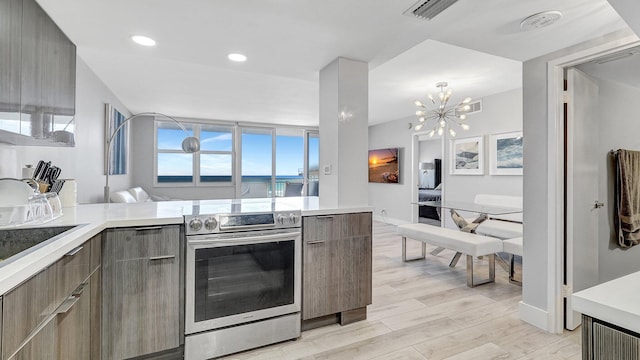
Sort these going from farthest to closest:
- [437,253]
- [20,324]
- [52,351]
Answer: [437,253] → [52,351] → [20,324]

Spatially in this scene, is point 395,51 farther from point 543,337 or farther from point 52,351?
point 52,351

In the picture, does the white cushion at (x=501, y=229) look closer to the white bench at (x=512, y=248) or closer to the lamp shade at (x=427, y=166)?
the white bench at (x=512, y=248)

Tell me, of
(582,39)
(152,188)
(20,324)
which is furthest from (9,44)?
(152,188)

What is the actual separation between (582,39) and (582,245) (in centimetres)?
154

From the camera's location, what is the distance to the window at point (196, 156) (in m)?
6.60

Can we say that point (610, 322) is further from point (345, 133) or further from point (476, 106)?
point (476, 106)

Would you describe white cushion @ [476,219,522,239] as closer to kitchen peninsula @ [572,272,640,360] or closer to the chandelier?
the chandelier

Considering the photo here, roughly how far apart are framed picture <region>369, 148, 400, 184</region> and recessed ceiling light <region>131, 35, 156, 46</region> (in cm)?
541

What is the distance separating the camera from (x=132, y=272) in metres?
1.73

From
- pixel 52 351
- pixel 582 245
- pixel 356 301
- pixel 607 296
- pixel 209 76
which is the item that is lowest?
pixel 356 301

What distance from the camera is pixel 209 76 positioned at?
3.79 metres

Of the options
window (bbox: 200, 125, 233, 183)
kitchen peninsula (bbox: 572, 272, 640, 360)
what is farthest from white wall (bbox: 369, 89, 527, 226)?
kitchen peninsula (bbox: 572, 272, 640, 360)

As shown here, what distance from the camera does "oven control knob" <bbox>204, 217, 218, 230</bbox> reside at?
1.88 metres

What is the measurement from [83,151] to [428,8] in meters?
3.45
